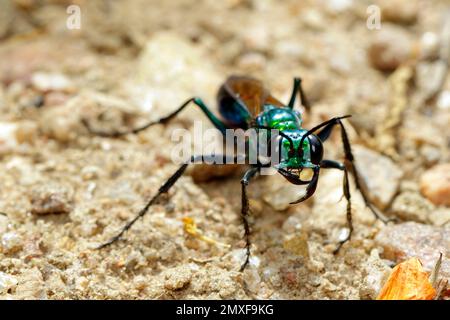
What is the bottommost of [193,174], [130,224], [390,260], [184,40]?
[390,260]

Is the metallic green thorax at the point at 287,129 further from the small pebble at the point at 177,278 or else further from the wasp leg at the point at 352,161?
the small pebble at the point at 177,278

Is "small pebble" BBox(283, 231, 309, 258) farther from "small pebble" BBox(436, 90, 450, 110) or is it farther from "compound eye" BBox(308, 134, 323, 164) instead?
"small pebble" BBox(436, 90, 450, 110)

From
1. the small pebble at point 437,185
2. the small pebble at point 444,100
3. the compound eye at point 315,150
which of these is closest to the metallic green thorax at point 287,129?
the compound eye at point 315,150

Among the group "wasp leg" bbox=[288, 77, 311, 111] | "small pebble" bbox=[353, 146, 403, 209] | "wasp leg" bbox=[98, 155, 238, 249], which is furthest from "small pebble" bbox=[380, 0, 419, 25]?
"wasp leg" bbox=[98, 155, 238, 249]

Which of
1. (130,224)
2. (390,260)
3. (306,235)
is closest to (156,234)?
(130,224)

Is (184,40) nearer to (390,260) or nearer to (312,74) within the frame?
(312,74)
